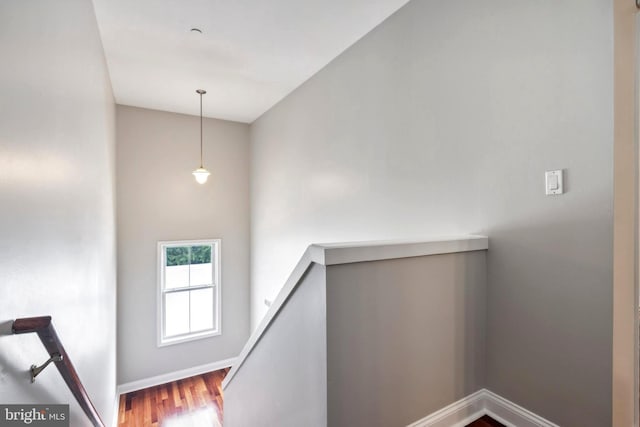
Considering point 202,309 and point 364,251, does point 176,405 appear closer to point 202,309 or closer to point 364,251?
point 202,309

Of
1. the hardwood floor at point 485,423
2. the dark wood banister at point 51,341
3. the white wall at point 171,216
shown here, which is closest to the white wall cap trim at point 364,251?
the dark wood banister at point 51,341

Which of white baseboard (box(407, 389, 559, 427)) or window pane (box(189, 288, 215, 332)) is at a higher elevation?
white baseboard (box(407, 389, 559, 427))

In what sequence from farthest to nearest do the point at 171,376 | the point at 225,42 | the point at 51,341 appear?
the point at 171,376 → the point at 225,42 → the point at 51,341

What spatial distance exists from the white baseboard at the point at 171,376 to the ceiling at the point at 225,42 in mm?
3809

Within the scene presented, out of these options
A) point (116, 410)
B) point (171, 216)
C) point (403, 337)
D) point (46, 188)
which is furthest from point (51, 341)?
point (171, 216)

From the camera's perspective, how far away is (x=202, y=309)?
192 inches

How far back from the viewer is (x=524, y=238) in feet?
5.11

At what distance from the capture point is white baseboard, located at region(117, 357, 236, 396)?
424cm

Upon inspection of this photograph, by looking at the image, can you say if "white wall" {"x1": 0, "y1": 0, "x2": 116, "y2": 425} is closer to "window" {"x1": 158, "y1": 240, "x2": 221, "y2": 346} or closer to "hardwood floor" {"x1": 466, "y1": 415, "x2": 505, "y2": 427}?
"hardwood floor" {"x1": 466, "y1": 415, "x2": 505, "y2": 427}

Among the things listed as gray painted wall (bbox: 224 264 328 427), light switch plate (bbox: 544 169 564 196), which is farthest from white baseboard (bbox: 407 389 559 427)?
light switch plate (bbox: 544 169 564 196)

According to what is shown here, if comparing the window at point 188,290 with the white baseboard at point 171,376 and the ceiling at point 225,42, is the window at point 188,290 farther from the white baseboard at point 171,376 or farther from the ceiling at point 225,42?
the ceiling at point 225,42

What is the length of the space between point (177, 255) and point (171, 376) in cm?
173

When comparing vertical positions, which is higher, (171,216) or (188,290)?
(171,216)

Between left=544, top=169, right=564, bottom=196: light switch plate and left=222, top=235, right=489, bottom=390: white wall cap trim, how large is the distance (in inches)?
15.3
